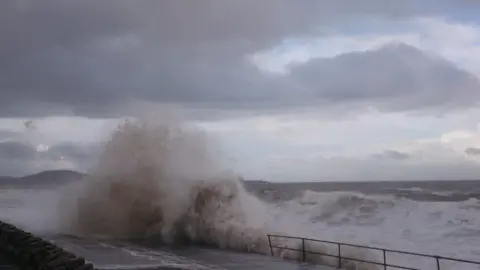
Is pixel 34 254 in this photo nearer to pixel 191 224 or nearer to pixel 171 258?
pixel 171 258

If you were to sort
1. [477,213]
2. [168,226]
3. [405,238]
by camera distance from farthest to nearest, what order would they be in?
[477,213] < [405,238] < [168,226]

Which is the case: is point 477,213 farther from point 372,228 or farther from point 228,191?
point 228,191

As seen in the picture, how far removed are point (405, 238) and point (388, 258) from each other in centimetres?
802

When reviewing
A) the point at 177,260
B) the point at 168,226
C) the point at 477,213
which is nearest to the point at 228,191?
the point at 168,226

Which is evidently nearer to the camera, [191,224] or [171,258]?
[171,258]

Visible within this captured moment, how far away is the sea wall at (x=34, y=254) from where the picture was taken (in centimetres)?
1188

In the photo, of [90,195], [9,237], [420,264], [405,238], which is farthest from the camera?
[90,195]

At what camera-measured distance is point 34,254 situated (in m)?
14.4

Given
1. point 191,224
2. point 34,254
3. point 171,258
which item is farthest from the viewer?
point 191,224

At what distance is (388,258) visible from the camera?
2567 cm

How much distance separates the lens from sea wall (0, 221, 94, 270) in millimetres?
11883

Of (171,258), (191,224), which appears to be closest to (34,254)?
(171,258)

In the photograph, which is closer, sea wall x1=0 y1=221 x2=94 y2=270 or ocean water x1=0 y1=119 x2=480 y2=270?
sea wall x1=0 y1=221 x2=94 y2=270

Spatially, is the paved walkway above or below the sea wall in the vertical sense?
below
